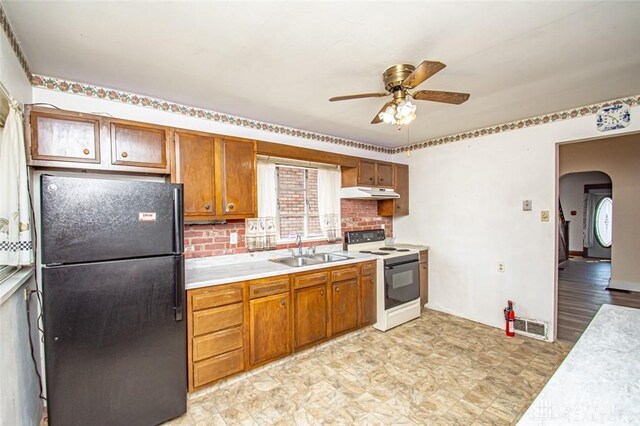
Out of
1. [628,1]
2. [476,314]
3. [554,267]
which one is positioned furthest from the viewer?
[476,314]

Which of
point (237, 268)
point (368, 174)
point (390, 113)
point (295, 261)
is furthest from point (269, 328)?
point (368, 174)

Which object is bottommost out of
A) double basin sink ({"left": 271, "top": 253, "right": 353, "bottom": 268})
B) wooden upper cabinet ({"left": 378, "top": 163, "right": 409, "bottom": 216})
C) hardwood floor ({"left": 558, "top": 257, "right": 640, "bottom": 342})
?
hardwood floor ({"left": 558, "top": 257, "right": 640, "bottom": 342})

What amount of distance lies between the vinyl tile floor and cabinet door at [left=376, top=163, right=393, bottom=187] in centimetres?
202

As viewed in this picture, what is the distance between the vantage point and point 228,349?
2.45m

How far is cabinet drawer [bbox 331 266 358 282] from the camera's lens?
10.4 ft

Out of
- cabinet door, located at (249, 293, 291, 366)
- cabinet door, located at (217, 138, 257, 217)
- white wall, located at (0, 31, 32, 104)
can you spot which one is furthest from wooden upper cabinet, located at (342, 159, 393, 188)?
white wall, located at (0, 31, 32, 104)

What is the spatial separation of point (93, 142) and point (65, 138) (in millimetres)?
151

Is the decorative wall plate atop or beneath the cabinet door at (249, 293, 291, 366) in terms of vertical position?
atop

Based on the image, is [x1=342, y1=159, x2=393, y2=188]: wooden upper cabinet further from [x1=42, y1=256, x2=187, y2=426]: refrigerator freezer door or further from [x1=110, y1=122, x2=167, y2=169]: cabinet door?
[x1=42, y1=256, x2=187, y2=426]: refrigerator freezer door

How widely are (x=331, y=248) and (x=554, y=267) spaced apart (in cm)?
249

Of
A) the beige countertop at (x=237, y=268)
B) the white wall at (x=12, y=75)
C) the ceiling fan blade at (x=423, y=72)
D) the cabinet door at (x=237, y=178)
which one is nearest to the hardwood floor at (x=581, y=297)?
the beige countertop at (x=237, y=268)

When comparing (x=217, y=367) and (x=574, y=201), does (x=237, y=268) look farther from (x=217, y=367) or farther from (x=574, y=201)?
(x=574, y=201)

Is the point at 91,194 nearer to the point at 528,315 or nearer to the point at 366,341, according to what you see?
the point at 366,341

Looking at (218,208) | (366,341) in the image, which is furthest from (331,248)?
(218,208)
